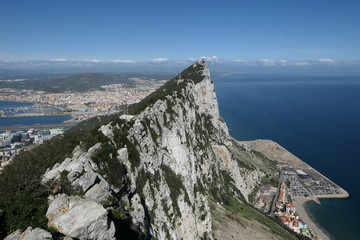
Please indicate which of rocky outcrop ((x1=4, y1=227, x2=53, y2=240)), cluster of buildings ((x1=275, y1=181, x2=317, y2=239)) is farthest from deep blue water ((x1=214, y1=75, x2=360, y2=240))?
rocky outcrop ((x1=4, y1=227, x2=53, y2=240))

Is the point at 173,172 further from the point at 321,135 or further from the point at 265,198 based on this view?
the point at 321,135

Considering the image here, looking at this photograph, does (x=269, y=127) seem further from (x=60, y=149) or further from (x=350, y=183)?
(x=60, y=149)

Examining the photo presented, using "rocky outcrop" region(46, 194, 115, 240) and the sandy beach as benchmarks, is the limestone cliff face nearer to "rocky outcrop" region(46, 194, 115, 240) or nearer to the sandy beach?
"rocky outcrop" region(46, 194, 115, 240)

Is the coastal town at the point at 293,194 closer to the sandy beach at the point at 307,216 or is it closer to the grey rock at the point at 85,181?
the sandy beach at the point at 307,216

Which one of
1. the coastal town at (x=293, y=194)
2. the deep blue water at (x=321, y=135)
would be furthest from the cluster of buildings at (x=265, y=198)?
the deep blue water at (x=321, y=135)

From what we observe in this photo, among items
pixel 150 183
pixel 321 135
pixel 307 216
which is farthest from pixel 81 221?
pixel 321 135

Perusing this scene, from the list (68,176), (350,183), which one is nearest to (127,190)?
(68,176)
